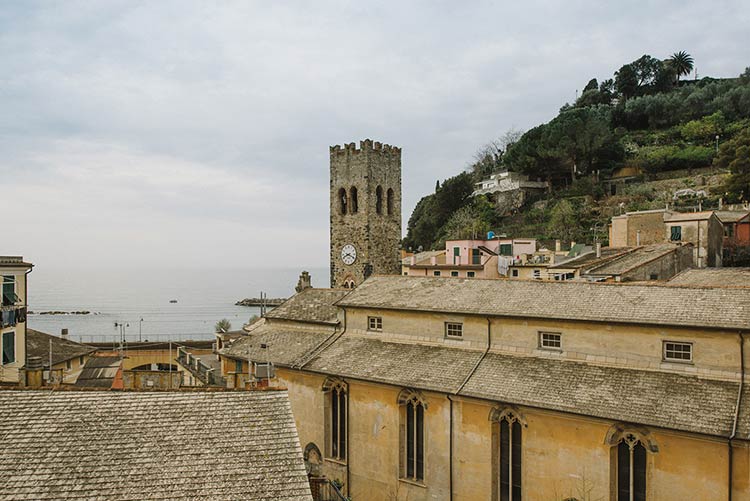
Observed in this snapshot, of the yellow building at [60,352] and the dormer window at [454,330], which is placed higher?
the dormer window at [454,330]

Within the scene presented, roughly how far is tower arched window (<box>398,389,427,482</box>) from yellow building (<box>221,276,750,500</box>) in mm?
54

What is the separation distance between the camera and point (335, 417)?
24453mm

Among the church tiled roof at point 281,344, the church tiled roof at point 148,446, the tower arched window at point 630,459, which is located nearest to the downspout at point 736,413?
the tower arched window at point 630,459

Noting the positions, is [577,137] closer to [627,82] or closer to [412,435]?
[627,82]

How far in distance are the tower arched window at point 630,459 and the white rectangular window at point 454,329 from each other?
7.43 m

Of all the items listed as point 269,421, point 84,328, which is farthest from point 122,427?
point 84,328

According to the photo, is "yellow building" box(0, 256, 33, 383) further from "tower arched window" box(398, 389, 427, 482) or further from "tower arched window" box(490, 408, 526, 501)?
"tower arched window" box(490, 408, 526, 501)

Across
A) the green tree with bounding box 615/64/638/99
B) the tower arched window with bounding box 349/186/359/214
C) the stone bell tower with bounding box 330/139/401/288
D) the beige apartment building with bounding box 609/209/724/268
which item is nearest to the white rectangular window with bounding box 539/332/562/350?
the stone bell tower with bounding box 330/139/401/288

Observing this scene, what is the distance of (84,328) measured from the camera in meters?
115

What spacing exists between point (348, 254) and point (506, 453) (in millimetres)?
23346

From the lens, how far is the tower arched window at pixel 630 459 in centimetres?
1648

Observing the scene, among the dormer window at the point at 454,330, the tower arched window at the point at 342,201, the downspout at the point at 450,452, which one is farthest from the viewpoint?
the tower arched window at the point at 342,201

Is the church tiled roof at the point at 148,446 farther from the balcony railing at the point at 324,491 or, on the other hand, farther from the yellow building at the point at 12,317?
the yellow building at the point at 12,317

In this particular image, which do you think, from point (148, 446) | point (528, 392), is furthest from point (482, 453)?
point (148, 446)
